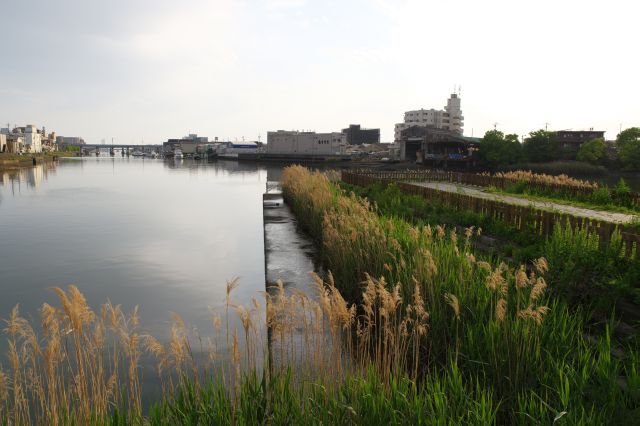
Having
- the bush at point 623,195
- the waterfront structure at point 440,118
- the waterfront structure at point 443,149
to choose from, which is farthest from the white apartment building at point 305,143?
the bush at point 623,195

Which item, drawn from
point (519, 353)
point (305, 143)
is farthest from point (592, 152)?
point (519, 353)

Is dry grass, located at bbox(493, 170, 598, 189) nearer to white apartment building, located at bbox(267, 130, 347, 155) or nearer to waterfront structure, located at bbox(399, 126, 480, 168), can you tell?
waterfront structure, located at bbox(399, 126, 480, 168)

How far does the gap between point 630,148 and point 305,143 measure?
89.0 meters

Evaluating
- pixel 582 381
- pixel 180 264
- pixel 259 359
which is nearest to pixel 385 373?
pixel 582 381

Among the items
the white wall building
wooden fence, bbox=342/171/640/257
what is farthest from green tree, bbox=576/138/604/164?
the white wall building

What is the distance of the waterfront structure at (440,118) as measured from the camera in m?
160

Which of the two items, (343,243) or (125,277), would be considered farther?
(125,277)

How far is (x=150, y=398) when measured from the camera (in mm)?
7449

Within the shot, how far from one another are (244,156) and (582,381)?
6034 inches

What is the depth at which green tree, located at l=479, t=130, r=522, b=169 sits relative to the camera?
85750 millimetres

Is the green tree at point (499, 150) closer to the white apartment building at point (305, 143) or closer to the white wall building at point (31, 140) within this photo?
the white apartment building at point (305, 143)

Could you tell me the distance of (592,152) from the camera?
8081 centimetres

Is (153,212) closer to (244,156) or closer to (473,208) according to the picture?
(473,208)

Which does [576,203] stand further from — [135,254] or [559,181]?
[135,254]
